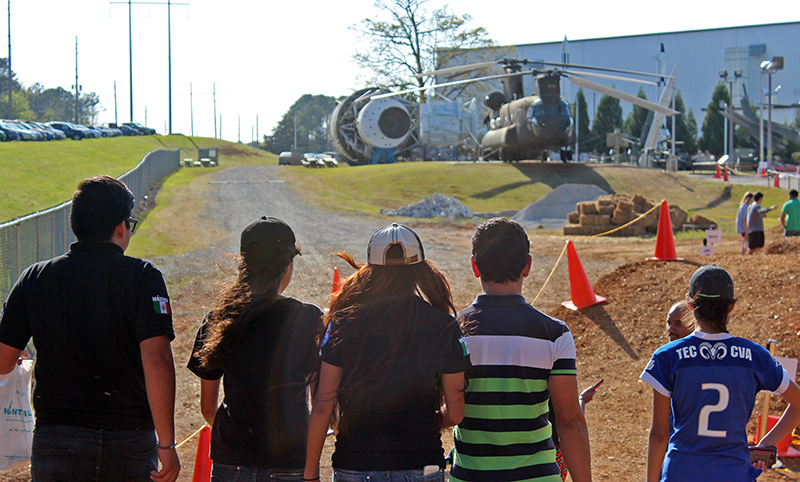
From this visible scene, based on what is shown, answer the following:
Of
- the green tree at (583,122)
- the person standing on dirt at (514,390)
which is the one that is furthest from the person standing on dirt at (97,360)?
the green tree at (583,122)

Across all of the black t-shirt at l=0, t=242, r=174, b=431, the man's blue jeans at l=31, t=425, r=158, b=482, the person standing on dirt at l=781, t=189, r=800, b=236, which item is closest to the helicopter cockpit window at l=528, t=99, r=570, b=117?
the person standing on dirt at l=781, t=189, r=800, b=236

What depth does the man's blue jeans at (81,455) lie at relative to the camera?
3.00 metres

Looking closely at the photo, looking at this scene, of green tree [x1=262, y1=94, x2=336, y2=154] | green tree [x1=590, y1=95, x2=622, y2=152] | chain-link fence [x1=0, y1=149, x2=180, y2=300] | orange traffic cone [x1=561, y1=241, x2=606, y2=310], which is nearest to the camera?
chain-link fence [x1=0, y1=149, x2=180, y2=300]

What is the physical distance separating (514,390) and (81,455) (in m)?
1.93

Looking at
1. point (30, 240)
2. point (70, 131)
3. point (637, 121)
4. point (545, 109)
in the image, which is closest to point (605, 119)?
point (637, 121)

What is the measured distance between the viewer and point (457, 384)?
2713mm

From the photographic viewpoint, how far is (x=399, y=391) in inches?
105

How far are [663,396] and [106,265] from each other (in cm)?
262

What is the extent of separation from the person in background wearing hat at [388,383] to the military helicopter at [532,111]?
1108 inches

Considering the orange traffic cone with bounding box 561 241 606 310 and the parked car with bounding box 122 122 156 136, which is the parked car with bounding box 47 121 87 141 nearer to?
the parked car with bounding box 122 122 156 136

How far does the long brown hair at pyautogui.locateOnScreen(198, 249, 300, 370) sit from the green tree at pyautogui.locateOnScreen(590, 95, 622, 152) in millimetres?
75667

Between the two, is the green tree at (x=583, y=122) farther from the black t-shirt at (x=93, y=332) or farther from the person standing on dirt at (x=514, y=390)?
the black t-shirt at (x=93, y=332)

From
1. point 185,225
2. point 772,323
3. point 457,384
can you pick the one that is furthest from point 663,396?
point 185,225

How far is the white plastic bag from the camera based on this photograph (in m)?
4.03
